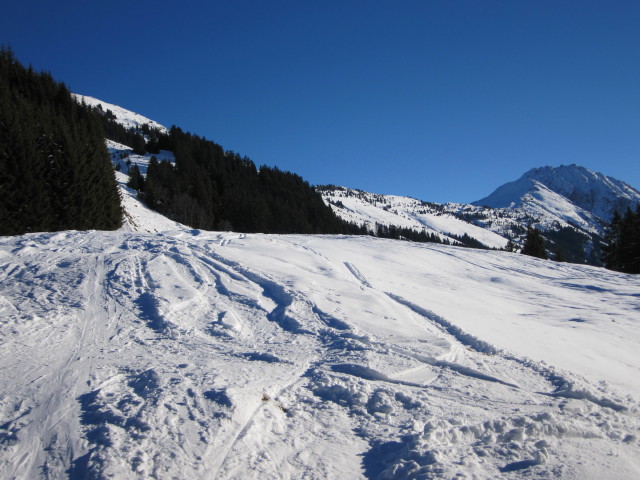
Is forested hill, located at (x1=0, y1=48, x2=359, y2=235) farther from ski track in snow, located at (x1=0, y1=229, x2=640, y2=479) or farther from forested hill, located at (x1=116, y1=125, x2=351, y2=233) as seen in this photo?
ski track in snow, located at (x1=0, y1=229, x2=640, y2=479)

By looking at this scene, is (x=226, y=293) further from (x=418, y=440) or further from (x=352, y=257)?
(x=352, y=257)

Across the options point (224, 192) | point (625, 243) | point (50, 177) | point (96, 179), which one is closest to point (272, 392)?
point (50, 177)

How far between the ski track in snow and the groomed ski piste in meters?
0.02

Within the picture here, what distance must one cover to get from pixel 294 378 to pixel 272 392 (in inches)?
20.9

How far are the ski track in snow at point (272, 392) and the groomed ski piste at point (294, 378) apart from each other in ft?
0.08

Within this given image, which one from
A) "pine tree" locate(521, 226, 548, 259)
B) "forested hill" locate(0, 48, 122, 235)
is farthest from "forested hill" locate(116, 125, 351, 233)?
"pine tree" locate(521, 226, 548, 259)

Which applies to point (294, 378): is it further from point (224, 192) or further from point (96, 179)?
point (224, 192)

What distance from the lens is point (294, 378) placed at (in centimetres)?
512

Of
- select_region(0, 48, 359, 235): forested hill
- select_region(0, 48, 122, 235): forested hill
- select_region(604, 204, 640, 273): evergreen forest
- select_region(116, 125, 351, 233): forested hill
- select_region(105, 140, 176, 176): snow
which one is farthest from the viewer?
select_region(105, 140, 176, 176): snow

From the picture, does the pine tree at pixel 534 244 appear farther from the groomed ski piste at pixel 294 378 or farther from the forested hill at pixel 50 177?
the forested hill at pixel 50 177

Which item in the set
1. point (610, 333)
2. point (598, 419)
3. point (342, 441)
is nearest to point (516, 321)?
point (610, 333)

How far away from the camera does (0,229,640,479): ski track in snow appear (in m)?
3.47

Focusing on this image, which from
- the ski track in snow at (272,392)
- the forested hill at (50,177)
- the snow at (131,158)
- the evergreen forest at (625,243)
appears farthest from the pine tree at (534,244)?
the snow at (131,158)

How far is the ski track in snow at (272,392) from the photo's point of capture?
3.47m
